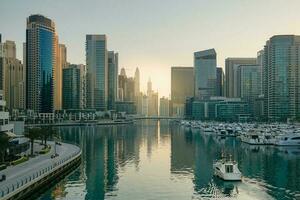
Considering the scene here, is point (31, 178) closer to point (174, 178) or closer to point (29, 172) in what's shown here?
point (29, 172)

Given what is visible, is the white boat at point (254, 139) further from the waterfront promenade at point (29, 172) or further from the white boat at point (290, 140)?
the waterfront promenade at point (29, 172)

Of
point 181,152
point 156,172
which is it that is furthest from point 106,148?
point 156,172

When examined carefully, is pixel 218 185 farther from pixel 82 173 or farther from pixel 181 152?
pixel 181 152

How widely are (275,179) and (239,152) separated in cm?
4704

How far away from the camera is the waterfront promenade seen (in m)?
58.3

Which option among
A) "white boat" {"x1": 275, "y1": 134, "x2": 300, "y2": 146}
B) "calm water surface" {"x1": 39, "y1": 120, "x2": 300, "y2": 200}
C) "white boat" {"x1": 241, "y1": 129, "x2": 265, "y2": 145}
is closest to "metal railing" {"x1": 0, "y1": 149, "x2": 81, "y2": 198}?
"calm water surface" {"x1": 39, "y1": 120, "x2": 300, "y2": 200}

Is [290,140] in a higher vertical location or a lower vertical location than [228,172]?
higher

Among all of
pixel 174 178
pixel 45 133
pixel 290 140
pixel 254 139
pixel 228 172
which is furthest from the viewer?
pixel 254 139

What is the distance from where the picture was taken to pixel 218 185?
74438mm

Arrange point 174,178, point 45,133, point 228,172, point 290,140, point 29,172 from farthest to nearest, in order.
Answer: point 290,140, point 45,133, point 174,178, point 228,172, point 29,172

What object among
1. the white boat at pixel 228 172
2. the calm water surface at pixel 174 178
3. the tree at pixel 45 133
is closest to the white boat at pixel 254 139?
the calm water surface at pixel 174 178

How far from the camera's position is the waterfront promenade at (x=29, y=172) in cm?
5832

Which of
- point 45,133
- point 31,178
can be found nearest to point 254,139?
point 45,133

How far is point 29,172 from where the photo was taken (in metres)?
70.7
